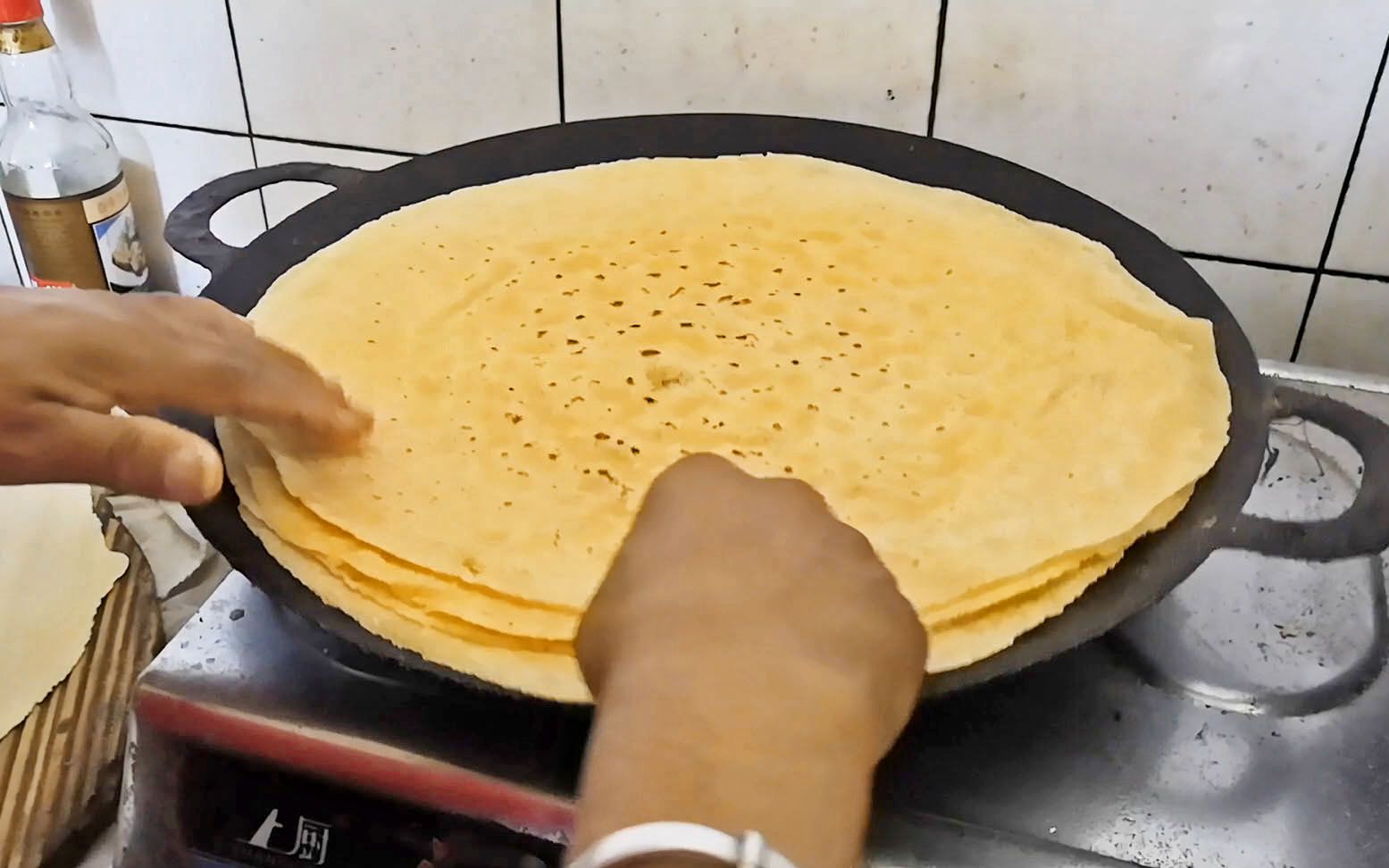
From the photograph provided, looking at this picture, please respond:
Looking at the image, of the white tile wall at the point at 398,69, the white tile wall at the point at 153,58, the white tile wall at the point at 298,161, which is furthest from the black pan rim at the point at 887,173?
the white tile wall at the point at 153,58

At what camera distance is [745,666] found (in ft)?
1.28

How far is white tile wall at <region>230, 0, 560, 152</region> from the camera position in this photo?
1092 millimetres

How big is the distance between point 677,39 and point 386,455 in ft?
1.71

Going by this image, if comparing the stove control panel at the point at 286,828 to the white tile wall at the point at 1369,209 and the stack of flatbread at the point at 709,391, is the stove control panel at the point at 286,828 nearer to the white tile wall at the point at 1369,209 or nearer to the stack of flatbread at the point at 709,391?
the stack of flatbread at the point at 709,391

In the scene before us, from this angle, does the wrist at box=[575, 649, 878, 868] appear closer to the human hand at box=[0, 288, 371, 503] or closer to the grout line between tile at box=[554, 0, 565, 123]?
the human hand at box=[0, 288, 371, 503]

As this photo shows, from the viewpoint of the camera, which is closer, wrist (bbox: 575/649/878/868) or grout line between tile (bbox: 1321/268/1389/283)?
wrist (bbox: 575/649/878/868)

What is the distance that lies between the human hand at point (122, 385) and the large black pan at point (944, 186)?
3.2 inches

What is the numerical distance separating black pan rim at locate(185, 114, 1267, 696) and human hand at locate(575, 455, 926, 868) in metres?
0.15

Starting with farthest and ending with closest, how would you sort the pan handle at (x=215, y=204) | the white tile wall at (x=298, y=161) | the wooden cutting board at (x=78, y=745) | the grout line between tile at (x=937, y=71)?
the white tile wall at (x=298, y=161), the grout line between tile at (x=937, y=71), the pan handle at (x=215, y=204), the wooden cutting board at (x=78, y=745)

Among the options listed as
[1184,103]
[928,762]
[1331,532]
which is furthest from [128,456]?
[1184,103]

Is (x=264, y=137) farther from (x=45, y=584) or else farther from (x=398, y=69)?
(x=45, y=584)

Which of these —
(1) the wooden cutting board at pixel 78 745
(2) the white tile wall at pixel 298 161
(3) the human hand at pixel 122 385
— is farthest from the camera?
(2) the white tile wall at pixel 298 161

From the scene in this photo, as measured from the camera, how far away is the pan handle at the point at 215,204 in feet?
2.83

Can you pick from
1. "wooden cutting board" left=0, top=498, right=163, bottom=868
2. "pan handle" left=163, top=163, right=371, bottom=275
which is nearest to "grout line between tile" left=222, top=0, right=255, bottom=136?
"pan handle" left=163, top=163, right=371, bottom=275
